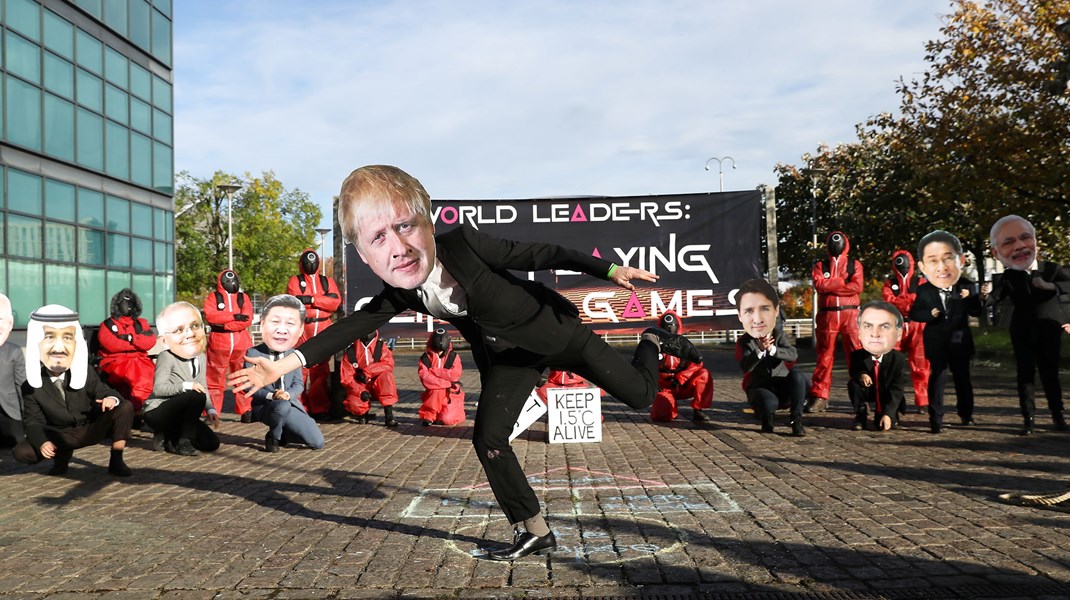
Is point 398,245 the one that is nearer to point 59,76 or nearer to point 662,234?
point 662,234

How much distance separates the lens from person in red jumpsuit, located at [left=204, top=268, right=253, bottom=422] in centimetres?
1220

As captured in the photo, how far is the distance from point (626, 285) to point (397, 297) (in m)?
1.22

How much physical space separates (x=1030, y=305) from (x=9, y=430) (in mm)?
10637

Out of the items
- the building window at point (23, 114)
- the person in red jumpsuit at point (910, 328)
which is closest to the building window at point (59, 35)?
the building window at point (23, 114)

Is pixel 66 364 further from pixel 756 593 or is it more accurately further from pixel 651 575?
pixel 756 593

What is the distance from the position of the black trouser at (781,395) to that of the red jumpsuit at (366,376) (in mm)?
4543

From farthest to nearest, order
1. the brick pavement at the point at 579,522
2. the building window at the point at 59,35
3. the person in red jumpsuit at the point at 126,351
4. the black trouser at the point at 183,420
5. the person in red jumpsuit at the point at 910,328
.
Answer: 1. the building window at the point at 59,35
2. the person in red jumpsuit at the point at 910,328
3. the person in red jumpsuit at the point at 126,351
4. the black trouser at the point at 183,420
5. the brick pavement at the point at 579,522

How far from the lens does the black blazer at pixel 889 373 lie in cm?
990

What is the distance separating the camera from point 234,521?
6.05 m

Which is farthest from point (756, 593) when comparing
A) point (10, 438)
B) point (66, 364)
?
point (10, 438)

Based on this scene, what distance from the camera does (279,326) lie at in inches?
366

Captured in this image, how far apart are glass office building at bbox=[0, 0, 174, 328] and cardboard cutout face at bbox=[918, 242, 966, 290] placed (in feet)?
66.6

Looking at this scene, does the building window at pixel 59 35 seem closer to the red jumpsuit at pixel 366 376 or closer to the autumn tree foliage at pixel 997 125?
the red jumpsuit at pixel 366 376

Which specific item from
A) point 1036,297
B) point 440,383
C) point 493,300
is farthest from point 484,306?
point 1036,297
